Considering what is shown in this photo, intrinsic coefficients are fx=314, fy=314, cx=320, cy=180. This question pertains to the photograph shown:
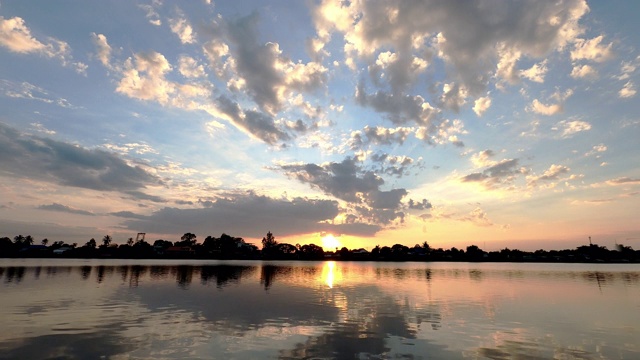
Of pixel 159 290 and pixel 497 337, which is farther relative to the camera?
pixel 159 290

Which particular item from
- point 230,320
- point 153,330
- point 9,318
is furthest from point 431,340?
→ point 9,318

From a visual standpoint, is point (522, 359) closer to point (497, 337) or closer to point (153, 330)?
point (497, 337)

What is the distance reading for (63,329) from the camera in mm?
25703

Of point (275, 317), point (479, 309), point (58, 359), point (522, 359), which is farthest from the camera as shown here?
point (479, 309)

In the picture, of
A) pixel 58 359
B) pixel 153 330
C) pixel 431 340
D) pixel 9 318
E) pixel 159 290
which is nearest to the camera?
pixel 58 359

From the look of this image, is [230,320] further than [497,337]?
Yes

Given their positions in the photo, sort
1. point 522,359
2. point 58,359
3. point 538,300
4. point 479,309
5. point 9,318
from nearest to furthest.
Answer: point 58,359
point 522,359
point 9,318
point 479,309
point 538,300

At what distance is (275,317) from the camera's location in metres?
32.3

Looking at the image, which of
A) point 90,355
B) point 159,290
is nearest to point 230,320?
point 90,355

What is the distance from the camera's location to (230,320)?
30344 mm

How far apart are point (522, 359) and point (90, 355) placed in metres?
26.9

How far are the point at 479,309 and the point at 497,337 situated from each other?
588 inches

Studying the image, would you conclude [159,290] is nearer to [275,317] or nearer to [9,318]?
[9,318]

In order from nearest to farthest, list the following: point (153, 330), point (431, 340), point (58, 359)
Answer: point (58, 359)
point (431, 340)
point (153, 330)
